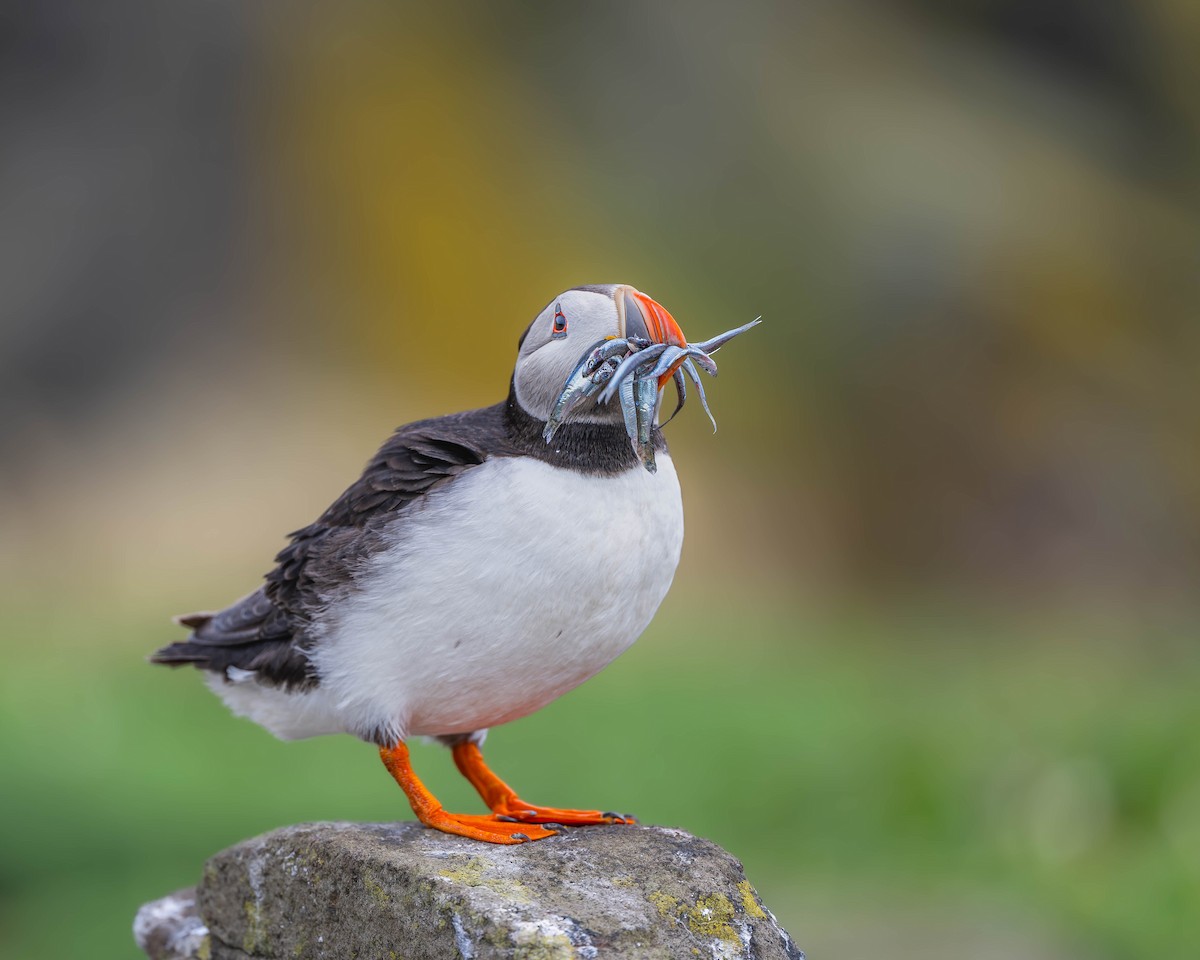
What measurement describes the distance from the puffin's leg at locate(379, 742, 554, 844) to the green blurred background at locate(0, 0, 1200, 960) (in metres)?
4.65

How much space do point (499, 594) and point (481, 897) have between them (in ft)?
2.45

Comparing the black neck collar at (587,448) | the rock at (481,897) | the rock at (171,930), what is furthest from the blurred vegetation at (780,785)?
the black neck collar at (587,448)

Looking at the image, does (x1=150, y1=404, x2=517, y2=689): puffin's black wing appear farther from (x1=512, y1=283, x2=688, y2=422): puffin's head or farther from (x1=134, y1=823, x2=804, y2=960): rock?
(x1=134, y1=823, x2=804, y2=960): rock

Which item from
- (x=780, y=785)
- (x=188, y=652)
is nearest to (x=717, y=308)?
(x=780, y=785)

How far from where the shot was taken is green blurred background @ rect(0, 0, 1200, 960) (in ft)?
32.6

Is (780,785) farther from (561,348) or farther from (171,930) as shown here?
(561,348)

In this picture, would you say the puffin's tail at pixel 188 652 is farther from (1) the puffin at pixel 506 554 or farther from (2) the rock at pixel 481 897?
(2) the rock at pixel 481 897

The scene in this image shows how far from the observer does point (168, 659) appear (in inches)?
166

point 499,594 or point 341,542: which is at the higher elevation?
point 341,542

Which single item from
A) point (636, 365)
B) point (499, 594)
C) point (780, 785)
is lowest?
point (780, 785)

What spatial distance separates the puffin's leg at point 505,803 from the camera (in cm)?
377

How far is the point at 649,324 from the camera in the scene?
3354 mm

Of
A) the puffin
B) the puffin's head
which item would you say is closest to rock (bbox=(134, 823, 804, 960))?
the puffin

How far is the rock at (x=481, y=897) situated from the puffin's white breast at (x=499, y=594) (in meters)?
0.38
